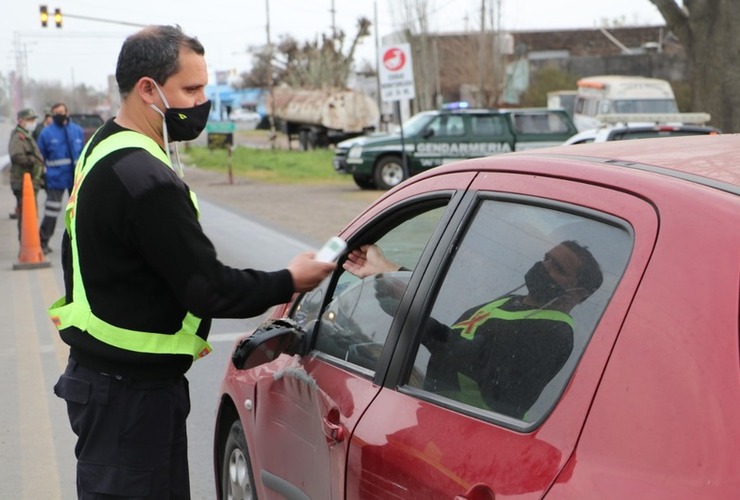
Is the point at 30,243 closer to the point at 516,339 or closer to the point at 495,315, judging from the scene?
the point at 495,315

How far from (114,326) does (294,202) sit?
2030cm

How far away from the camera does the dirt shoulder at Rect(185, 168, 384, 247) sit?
58.9 ft

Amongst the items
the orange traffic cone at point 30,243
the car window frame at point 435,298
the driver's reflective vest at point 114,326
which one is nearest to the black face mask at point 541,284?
the car window frame at point 435,298

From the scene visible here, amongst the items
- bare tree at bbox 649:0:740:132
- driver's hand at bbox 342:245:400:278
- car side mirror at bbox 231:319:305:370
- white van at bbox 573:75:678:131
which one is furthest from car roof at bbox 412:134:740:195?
white van at bbox 573:75:678:131

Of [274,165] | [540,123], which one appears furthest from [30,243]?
[274,165]

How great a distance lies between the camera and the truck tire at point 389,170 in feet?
84.4

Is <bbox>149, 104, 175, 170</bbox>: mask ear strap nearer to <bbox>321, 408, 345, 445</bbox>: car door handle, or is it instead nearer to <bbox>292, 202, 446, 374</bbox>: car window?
<bbox>292, 202, 446, 374</bbox>: car window

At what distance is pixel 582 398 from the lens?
7.04 feet

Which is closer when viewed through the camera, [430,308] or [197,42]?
[430,308]

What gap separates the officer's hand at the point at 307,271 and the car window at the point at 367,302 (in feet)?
0.72

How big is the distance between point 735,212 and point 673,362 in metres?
0.30

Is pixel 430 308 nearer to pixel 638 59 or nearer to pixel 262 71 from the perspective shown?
pixel 638 59

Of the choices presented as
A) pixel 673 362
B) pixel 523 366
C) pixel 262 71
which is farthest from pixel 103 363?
pixel 262 71

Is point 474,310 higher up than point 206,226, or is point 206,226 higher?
point 474,310
